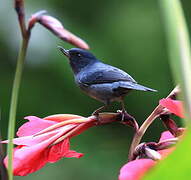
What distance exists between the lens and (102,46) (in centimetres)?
259

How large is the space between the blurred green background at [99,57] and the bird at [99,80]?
1.24 meters

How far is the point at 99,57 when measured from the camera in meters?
2.47

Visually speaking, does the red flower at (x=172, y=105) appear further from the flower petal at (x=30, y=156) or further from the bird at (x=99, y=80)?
the bird at (x=99, y=80)

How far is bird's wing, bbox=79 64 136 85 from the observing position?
1.09 metres

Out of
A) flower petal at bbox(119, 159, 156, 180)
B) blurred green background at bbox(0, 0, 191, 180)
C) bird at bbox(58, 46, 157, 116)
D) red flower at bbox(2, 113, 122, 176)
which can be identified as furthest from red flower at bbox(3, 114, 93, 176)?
blurred green background at bbox(0, 0, 191, 180)

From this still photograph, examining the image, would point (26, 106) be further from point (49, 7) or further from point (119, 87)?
point (119, 87)

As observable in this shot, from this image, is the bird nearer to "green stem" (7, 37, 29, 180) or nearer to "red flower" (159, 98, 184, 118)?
"red flower" (159, 98, 184, 118)

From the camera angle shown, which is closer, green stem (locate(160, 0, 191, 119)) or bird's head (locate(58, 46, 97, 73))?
green stem (locate(160, 0, 191, 119))

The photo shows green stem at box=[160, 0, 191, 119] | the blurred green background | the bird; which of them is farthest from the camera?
the blurred green background

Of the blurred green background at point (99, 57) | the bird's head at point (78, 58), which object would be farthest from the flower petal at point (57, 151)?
the blurred green background at point (99, 57)

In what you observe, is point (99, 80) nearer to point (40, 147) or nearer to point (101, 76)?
point (101, 76)

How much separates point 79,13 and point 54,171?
760mm

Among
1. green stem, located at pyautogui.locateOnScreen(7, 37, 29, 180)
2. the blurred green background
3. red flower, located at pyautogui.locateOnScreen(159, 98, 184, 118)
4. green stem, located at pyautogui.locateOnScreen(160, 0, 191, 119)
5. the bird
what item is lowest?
the blurred green background

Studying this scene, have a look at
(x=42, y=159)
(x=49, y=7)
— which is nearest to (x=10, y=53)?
(x=49, y=7)
